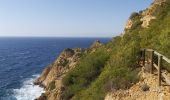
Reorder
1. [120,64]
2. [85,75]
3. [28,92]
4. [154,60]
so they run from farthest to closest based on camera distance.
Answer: [28,92], [85,75], [120,64], [154,60]

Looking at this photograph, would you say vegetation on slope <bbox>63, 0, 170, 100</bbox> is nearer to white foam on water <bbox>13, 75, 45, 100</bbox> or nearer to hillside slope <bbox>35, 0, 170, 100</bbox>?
hillside slope <bbox>35, 0, 170, 100</bbox>

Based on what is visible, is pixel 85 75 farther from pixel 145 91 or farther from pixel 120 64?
pixel 145 91

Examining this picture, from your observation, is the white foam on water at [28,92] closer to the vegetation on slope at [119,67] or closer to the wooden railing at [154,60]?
the vegetation on slope at [119,67]

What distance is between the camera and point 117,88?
16.3 metres

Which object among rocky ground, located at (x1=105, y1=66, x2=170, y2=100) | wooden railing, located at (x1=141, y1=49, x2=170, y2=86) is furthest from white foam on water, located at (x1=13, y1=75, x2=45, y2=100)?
rocky ground, located at (x1=105, y1=66, x2=170, y2=100)

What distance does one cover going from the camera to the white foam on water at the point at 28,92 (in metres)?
43.6

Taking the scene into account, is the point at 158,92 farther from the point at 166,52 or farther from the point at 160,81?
the point at 166,52

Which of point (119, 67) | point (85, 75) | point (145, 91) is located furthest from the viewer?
point (85, 75)

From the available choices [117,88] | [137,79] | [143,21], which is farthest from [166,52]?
[143,21]

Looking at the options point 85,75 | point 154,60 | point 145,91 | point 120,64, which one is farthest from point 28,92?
point 145,91

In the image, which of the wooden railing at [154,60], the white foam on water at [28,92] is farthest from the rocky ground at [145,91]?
the white foam on water at [28,92]

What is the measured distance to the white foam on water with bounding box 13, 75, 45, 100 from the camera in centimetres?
4363

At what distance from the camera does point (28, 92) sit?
1869 inches

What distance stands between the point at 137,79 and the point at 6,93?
36.1 metres
